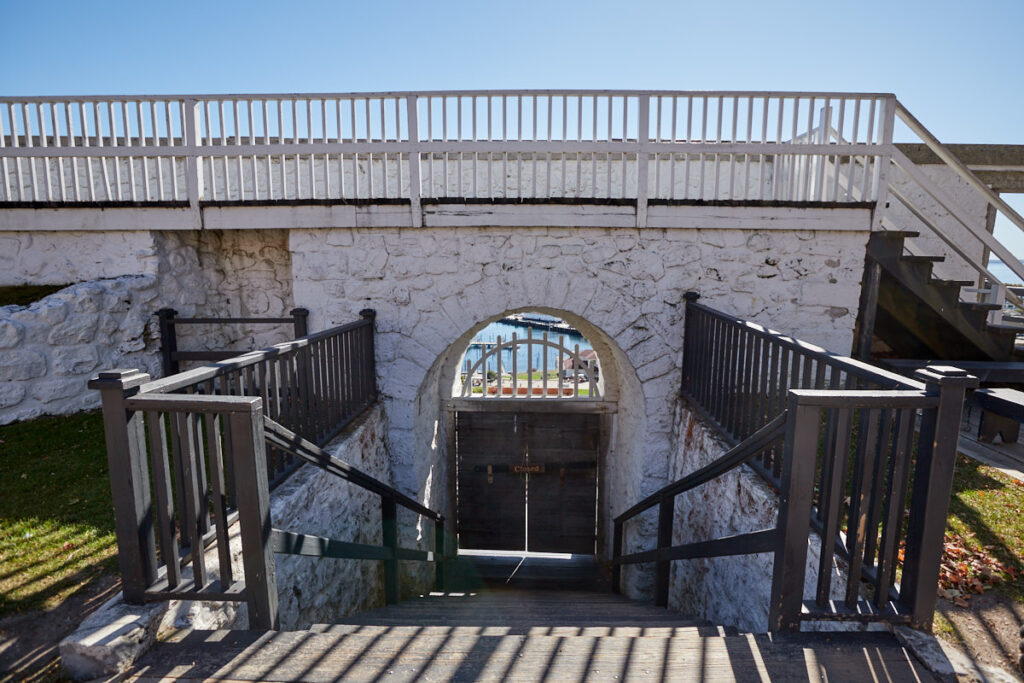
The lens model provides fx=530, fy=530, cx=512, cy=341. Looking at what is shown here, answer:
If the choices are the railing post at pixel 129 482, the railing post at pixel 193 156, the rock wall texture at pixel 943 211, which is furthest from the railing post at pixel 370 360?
the rock wall texture at pixel 943 211

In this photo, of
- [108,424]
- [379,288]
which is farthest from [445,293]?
[108,424]

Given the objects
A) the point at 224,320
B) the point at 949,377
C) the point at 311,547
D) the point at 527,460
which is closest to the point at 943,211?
the point at 527,460

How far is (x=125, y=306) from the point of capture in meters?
5.24

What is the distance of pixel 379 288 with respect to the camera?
5.12m

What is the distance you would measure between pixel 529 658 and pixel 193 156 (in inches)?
206

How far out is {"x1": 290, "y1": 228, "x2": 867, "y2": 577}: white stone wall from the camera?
4.99m

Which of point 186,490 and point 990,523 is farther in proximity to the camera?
point 990,523

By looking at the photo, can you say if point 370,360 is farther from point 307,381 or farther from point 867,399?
point 867,399

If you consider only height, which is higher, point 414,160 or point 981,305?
point 414,160

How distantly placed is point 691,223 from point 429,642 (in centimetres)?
411

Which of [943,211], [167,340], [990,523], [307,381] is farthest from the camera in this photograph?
[943,211]

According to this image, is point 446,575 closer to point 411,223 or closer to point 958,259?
point 411,223

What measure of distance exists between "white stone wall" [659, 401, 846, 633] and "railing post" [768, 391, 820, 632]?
16.1 inches

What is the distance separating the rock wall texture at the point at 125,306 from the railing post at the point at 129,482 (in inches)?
161
